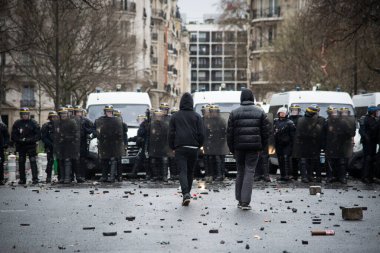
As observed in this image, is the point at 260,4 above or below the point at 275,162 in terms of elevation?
above

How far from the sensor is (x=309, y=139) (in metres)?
25.0

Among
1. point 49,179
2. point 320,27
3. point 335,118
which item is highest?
point 320,27

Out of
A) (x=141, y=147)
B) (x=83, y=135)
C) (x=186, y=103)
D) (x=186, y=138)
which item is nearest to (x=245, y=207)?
(x=186, y=138)

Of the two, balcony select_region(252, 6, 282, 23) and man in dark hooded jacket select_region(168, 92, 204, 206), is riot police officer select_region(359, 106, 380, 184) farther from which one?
balcony select_region(252, 6, 282, 23)

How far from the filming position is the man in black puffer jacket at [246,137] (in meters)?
16.6

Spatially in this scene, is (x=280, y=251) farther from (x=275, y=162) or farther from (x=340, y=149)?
(x=275, y=162)

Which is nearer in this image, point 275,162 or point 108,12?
point 275,162

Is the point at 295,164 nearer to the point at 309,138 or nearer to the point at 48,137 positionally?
the point at 309,138

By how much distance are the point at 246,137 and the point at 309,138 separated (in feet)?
28.2

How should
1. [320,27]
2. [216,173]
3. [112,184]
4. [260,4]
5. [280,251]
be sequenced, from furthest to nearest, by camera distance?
[260,4] → [320,27] → [216,173] → [112,184] → [280,251]

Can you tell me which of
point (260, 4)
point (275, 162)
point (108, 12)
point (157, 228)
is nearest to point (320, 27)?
point (275, 162)

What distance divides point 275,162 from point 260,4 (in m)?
76.3

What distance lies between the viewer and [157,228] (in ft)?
43.9

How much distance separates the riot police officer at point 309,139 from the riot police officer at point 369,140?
111 cm
